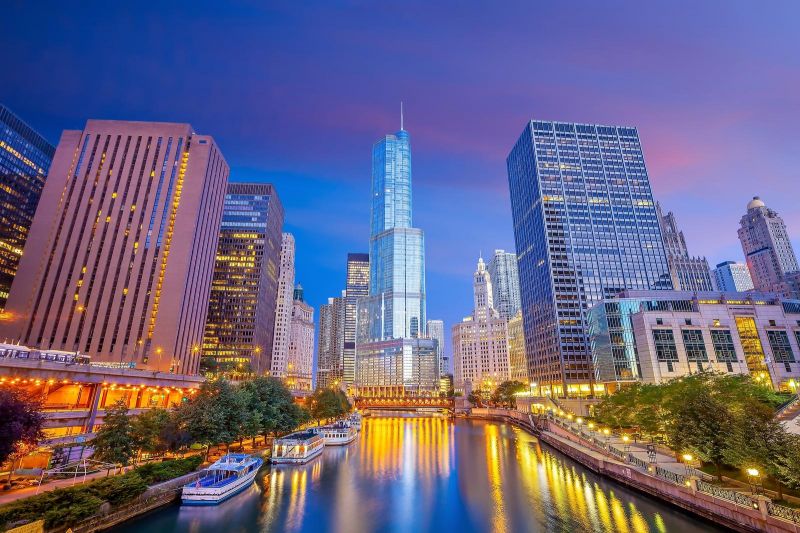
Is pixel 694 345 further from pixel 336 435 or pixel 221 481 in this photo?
pixel 221 481

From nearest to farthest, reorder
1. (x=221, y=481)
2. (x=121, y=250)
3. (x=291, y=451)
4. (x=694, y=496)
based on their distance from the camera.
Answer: (x=694, y=496)
(x=221, y=481)
(x=291, y=451)
(x=121, y=250)

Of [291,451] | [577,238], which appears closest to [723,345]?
[577,238]

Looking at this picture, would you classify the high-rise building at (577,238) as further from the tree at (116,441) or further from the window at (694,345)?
the tree at (116,441)

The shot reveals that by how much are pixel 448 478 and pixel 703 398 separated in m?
35.0

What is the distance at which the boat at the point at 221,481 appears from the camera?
41.5 metres

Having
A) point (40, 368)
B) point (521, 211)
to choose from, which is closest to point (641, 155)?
point (521, 211)

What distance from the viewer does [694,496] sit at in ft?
122

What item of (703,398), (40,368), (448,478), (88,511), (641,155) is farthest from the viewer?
(641,155)

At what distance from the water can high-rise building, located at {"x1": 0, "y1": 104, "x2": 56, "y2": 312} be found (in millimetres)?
160816

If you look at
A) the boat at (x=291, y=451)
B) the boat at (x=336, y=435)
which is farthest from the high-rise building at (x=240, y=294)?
the boat at (x=291, y=451)

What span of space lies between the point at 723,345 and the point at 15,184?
25270 centimetres

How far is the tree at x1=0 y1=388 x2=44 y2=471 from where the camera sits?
30469mm

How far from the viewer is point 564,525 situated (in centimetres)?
3728

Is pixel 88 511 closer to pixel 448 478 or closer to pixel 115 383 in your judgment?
pixel 115 383
